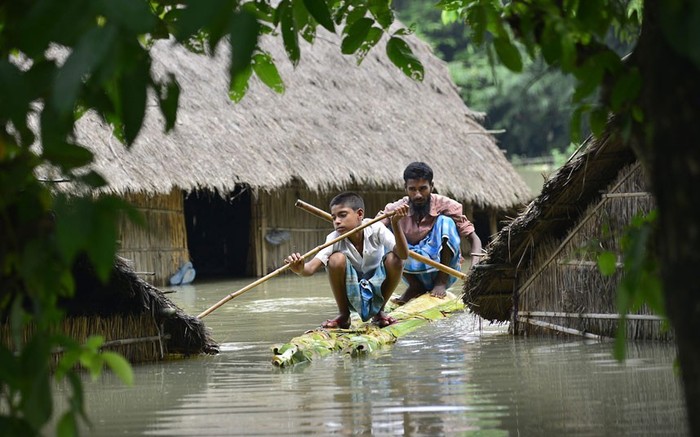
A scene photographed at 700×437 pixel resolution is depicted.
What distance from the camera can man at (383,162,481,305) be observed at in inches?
323

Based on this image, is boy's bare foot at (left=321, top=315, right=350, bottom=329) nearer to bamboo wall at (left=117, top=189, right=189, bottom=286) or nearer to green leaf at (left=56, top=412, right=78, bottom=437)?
green leaf at (left=56, top=412, right=78, bottom=437)

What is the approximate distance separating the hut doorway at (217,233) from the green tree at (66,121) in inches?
561

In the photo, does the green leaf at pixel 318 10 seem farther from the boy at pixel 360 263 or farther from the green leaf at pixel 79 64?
the boy at pixel 360 263

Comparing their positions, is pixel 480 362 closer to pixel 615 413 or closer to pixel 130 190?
pixel 615 413

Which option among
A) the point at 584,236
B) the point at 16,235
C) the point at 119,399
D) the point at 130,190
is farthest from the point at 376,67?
the point at 16,235

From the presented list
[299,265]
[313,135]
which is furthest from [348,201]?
[313,135]

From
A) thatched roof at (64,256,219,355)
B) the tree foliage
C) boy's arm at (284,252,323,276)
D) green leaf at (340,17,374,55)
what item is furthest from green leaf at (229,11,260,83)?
the tree foliage

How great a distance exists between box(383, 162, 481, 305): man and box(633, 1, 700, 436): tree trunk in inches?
242

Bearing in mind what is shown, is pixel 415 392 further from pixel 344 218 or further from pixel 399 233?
pixel 344 218

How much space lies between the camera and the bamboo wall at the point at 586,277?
5625mm

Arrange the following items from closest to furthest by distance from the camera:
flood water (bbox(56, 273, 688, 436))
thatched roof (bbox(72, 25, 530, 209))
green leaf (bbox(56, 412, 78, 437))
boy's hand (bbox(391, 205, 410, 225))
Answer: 1. green leaf (bbox(56, 412, 78, 437))
2. flood water (bbox(56, 273, 688, 436))
3. boy's hand (bbox(391, 205, 410, 225))
4. thatched roof (bbox(72, 25, 530, 209))

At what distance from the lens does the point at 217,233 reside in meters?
17.1

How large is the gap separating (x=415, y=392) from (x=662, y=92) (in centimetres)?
264

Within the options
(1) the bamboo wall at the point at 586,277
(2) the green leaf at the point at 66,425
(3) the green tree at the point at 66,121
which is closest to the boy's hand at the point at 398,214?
(1) the bamboo wall at the point at 586,277
